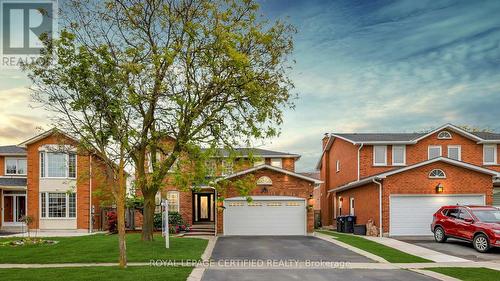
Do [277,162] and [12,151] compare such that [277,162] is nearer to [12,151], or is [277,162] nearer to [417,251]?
[417,251]

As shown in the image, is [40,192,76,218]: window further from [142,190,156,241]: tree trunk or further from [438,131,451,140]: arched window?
[438,131,451,140]: arched window

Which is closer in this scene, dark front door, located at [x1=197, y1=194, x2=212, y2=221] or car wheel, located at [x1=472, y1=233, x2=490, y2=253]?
car wheel, located at [x1=472, y1=233, x2=490, y2=253]

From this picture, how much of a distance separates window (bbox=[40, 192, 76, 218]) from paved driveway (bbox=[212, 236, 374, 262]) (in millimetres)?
11678

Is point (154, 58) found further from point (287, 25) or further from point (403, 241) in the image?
point (403, 241)

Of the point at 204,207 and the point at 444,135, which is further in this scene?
the point at 204,207

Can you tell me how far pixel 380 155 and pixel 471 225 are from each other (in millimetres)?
12040

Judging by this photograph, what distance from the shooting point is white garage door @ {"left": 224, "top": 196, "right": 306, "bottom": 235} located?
2805 centimetres

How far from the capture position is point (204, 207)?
35.8 meters

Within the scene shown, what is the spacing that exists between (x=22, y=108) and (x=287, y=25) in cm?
1341

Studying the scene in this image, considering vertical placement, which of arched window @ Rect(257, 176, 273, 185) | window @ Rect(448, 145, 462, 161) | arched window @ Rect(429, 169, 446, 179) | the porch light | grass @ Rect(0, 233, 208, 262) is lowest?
grass @ Rect(0, 233, 208, 262)

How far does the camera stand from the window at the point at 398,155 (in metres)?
31.9

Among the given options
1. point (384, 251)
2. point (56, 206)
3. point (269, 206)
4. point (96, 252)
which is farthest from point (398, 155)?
point (56, 206)

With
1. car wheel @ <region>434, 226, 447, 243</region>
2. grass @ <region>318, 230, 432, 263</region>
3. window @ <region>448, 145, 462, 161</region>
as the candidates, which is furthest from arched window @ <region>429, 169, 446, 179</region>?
window @ <region>448, 145, 462, 161</region>

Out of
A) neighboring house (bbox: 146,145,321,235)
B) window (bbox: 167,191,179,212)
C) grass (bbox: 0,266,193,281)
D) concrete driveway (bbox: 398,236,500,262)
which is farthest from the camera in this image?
window (bbox: 167,191,179,212)
